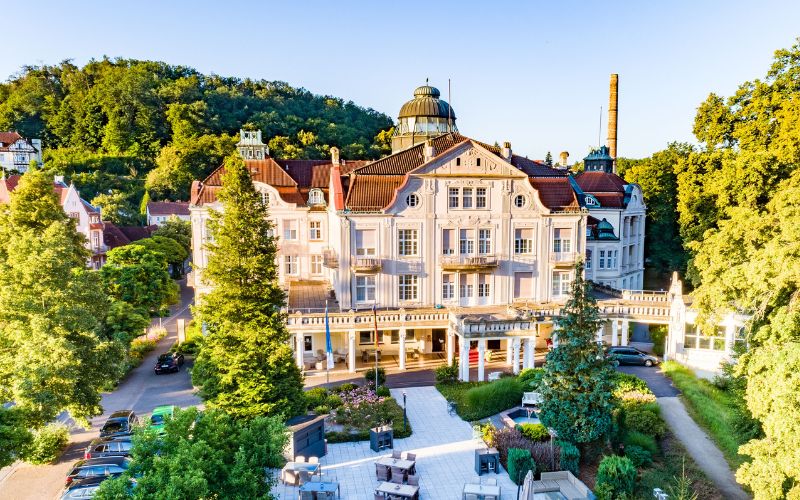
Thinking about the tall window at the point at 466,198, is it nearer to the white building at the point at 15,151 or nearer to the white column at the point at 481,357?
the white column at the point at 481,357

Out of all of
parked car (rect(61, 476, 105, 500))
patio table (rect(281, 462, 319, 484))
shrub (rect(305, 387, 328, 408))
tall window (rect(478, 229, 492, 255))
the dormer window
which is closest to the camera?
parked car (rect(61, 476, 105, 500))

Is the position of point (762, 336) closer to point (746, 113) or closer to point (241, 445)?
point (241, 445)

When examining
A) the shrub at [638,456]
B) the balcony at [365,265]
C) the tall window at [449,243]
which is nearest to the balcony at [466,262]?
the tall window at [449,243]

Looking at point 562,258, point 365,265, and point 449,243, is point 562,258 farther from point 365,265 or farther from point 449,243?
point 365,265

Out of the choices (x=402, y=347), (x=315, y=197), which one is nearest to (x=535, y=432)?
(x=402, y=347)

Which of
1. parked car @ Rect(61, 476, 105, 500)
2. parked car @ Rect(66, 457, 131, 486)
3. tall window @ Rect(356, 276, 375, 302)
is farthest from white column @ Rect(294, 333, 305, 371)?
parked car @ Rect(61, 476, 105, 500)

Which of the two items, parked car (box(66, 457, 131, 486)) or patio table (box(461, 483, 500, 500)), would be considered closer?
patio table (box(461, 483, 500, 500))

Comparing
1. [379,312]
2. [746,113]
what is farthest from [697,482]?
[746,113]

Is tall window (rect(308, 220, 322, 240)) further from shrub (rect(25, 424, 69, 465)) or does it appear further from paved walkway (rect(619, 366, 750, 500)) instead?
paved walkway (rect(619, 366, 750, 500))
